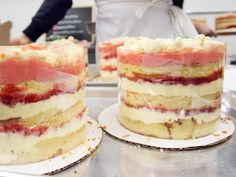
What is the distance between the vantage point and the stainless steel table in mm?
792

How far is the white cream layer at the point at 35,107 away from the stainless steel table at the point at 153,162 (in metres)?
0.15

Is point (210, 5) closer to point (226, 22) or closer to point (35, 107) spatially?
point (226, 22)

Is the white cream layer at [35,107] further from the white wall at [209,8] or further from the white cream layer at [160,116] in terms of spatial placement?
the white wall at [209,8]

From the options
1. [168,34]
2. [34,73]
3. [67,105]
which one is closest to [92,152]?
[67,105]

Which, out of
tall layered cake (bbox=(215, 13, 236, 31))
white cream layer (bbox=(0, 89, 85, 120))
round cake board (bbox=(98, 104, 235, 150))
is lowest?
round cake board (bbox=(98, 104, 235, 150))

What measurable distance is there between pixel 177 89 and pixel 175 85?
1 centimetres

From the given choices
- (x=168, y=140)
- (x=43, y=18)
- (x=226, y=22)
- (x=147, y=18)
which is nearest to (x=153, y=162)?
(x=168, y=140)

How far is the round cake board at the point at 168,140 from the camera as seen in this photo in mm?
930

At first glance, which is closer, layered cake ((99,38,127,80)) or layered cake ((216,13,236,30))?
layered cake ((99,38,127,80))

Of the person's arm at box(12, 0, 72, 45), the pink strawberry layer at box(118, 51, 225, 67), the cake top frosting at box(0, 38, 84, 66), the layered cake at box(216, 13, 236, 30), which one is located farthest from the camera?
the layered cake at box(216, 13, 236, 30)

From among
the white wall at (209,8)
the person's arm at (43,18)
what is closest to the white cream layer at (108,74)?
the person's arm at (43,18)

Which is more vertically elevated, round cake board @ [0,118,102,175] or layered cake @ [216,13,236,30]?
layered cake @ [216,13,236,30]

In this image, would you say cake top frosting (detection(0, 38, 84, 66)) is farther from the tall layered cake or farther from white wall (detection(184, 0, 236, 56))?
white wall (detection(184, 0, 236, 56))


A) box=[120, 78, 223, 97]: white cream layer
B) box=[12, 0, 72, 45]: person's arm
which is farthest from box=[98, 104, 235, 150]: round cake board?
box=[12, 0, 72, 45]: person's arm
